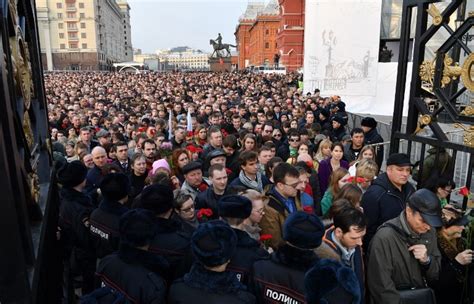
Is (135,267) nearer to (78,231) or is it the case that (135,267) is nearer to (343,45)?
(78,231)

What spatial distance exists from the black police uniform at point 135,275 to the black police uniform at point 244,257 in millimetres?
506

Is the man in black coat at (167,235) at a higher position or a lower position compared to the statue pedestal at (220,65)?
lower

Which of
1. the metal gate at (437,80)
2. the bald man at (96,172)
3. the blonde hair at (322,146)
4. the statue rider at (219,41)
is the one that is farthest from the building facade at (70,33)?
the metal gate at (437,80)

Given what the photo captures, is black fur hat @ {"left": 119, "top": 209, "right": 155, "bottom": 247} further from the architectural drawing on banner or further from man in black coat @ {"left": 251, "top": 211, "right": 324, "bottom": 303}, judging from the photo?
the architectural drawing on banner

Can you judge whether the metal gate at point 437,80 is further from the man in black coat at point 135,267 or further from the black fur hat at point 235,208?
the man in black coat at point 135,267

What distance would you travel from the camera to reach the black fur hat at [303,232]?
258 cm

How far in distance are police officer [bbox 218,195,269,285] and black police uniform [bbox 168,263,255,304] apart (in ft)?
1.38

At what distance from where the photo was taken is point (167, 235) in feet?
10.7

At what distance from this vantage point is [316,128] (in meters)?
9.13

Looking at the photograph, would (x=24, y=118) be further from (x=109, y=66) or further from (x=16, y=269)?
(x=109, y=66)

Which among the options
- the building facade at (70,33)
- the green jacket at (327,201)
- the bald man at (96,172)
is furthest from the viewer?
the building facade at (70,33)

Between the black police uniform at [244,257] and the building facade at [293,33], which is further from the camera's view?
the building facade at [293,33]

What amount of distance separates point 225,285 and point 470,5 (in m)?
17.2

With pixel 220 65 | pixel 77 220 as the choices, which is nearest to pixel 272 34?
pixel 220 65
